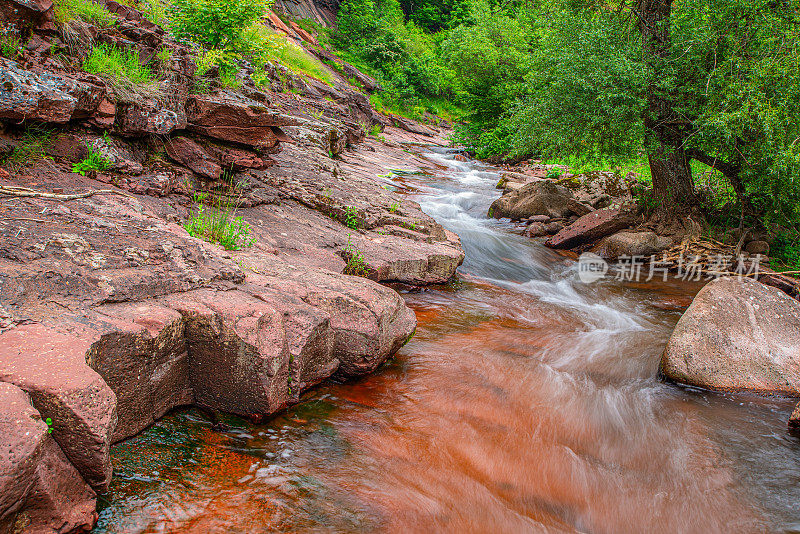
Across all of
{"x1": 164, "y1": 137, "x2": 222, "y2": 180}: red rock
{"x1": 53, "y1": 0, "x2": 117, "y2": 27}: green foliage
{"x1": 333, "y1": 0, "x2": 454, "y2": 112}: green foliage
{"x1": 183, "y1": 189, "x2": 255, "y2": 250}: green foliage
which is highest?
{"x1": 333, "y1": 0, "x2": 454, "y2": 112}: green foliage

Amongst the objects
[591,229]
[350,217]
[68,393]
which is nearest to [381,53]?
[591,229]

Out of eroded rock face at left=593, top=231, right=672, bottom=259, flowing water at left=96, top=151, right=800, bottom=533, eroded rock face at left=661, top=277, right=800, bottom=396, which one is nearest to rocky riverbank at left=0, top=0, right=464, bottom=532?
flowing water at left=96, top=151, right=800, bottom=533

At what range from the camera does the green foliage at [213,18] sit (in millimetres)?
7086

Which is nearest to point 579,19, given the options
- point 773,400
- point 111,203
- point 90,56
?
point 773,400

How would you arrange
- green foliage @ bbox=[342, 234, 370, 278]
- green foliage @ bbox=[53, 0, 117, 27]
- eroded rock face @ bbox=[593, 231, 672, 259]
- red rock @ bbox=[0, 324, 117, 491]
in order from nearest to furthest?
red rock @ bbox=[0, 324, 117, 491] → green foliage @ bbox=[53, 0, 117, 27] → green foliage @ bbox=[342, 234, 370, 278] → eroded rock face @ bbox=[593, 231, 672, 259]

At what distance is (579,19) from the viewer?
34.8 ft

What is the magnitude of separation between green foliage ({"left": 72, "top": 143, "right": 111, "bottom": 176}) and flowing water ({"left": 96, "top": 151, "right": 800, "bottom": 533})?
324 centimetres

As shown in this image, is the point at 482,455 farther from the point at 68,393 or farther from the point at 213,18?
the point at 213,18

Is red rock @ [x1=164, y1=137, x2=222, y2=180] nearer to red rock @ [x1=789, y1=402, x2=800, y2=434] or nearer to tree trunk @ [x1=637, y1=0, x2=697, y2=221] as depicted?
red rock @ [x1=789, y1=402, x2=800, y2=434]

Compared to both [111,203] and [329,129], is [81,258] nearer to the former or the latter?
[111,203]

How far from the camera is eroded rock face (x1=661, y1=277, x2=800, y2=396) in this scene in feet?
16.9

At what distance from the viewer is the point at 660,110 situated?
987cm

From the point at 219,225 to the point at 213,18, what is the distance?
390 centimetres

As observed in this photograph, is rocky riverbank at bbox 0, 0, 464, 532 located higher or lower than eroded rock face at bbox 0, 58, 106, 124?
lower
